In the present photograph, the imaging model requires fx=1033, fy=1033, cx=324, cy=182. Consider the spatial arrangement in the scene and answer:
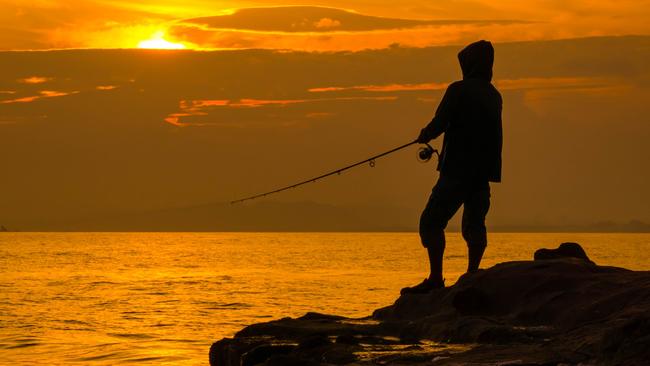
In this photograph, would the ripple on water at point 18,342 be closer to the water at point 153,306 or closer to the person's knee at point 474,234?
the water at point 153,306

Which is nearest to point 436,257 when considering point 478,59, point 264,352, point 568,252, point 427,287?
point 427,287

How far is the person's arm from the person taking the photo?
33.9 ft

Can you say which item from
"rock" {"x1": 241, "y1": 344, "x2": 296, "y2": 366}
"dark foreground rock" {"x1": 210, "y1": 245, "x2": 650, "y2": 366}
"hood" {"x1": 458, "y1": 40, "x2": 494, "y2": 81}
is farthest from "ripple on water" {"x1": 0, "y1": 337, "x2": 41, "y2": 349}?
"rock" {"x1": 241, "y1": 344, "x2": 296, "y2": 366}

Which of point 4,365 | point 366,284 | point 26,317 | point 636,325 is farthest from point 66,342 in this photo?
point 366,284

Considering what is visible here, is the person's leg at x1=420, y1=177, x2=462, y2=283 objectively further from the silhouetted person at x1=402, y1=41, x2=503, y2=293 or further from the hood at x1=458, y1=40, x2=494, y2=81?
the hood at x1=458, y1=40, x2=494, y2=81

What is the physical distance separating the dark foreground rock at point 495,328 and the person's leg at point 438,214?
1.49 feet

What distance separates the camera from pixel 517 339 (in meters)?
7.74

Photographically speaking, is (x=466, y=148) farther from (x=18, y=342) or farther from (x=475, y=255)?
(x=18, y=342)

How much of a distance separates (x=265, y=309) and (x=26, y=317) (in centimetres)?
638

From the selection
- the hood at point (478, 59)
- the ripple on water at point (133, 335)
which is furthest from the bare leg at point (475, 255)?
the ripple on water at point (133, 335)

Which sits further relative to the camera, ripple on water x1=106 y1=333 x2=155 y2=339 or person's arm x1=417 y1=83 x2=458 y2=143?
ripple on water x1=106 y1=333 x2=155 y2=339

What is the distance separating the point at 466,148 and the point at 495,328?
2.85 metres

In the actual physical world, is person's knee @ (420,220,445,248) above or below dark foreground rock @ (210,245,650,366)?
above

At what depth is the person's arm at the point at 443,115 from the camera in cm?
1033
